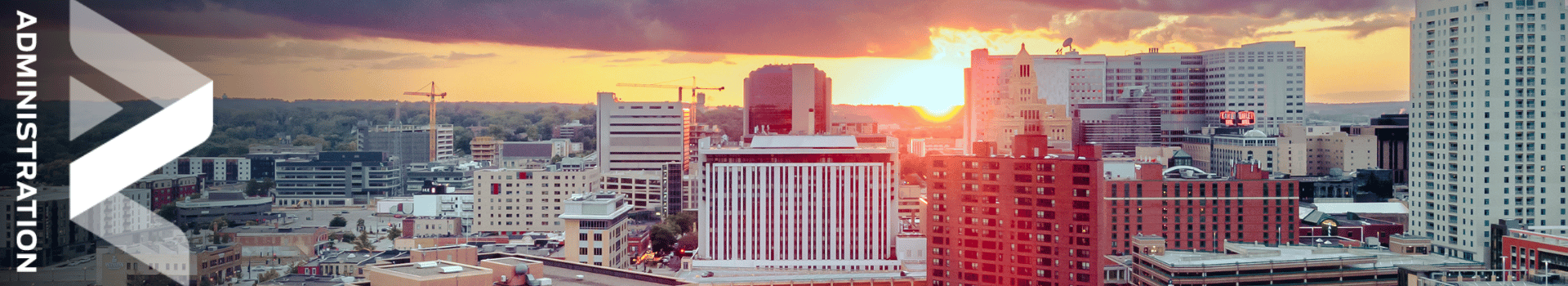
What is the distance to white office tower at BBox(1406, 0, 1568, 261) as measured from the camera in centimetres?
2052

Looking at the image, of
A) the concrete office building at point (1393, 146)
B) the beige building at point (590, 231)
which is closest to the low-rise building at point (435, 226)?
the beige building at point (590, 231)

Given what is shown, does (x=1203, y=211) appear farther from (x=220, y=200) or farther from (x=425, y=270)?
(x=220, y=200)

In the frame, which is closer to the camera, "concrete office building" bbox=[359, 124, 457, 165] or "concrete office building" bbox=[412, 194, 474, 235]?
"concrete office building" bbox=[412, 194, 474, 235]

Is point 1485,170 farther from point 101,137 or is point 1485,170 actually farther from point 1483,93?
point 101,137

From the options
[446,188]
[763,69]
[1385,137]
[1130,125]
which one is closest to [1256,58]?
[1130,125]

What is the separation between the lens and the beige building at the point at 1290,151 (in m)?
36.3

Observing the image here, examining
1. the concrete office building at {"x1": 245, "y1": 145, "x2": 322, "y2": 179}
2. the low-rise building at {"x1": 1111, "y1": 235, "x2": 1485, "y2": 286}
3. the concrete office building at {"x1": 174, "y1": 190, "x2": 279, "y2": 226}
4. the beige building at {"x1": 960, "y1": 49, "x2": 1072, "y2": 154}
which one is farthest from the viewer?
the concrete office building at {"x1": 245, "y1": 145, "x2": 322, "y2": 179}

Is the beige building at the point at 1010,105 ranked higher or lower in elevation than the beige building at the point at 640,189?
higher

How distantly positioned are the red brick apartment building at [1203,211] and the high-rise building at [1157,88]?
2204cm

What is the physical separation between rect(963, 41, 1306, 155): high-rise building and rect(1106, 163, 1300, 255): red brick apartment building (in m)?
22.0

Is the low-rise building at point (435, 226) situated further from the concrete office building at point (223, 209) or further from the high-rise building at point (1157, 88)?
the high-rise building at point (1157, 88)

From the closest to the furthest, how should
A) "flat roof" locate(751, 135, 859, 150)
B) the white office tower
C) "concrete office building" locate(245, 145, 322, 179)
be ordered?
1. the white office tower
2. "flat roof" locate(751, 135, 859, 150)
3. "concrete office building" locate(245, 145, 322, 179)

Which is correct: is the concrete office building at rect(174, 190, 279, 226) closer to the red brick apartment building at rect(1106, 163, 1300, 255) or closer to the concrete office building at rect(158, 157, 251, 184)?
the concrete office building at rect(158, 157, 251, 184)

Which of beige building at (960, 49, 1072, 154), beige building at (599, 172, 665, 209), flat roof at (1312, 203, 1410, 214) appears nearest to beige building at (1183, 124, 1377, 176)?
beige building at (960, 49, 1072, 154)
